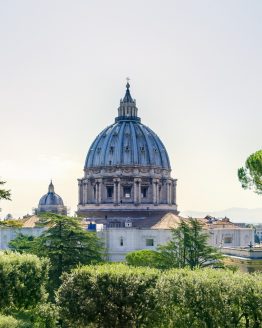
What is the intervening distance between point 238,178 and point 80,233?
13099 millimetres

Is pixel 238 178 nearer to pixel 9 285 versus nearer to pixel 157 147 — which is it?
pixel 9 285

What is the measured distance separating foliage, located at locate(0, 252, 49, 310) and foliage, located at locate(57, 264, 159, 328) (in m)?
4.06

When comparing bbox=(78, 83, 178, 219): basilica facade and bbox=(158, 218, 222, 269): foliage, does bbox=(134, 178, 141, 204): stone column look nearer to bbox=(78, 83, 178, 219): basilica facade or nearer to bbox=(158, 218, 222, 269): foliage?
bbox=(78, 83, 178, 219): basilica facade

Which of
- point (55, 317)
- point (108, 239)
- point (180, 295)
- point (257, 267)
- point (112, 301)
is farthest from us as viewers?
point (108, 239)

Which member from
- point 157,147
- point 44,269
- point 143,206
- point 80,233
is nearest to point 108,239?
point 143,206

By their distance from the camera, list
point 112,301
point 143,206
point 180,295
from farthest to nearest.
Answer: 1. point 143,206
2. point 112,301
3. point 180,295

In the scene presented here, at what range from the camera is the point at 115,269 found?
33.6 m

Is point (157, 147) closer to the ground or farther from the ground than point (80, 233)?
farther from the ground

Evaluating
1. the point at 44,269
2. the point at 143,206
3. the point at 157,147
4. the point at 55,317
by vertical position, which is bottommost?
the point at 55,317

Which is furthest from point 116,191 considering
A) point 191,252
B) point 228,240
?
point 191,252

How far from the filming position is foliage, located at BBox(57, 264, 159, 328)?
32.0 m

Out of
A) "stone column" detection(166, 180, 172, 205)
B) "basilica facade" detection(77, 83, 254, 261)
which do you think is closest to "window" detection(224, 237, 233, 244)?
"basilica facade" detection(77, 83, 254, 261)

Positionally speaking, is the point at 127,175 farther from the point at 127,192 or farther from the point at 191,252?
the point at 191,252

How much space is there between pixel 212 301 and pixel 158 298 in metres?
3.32
